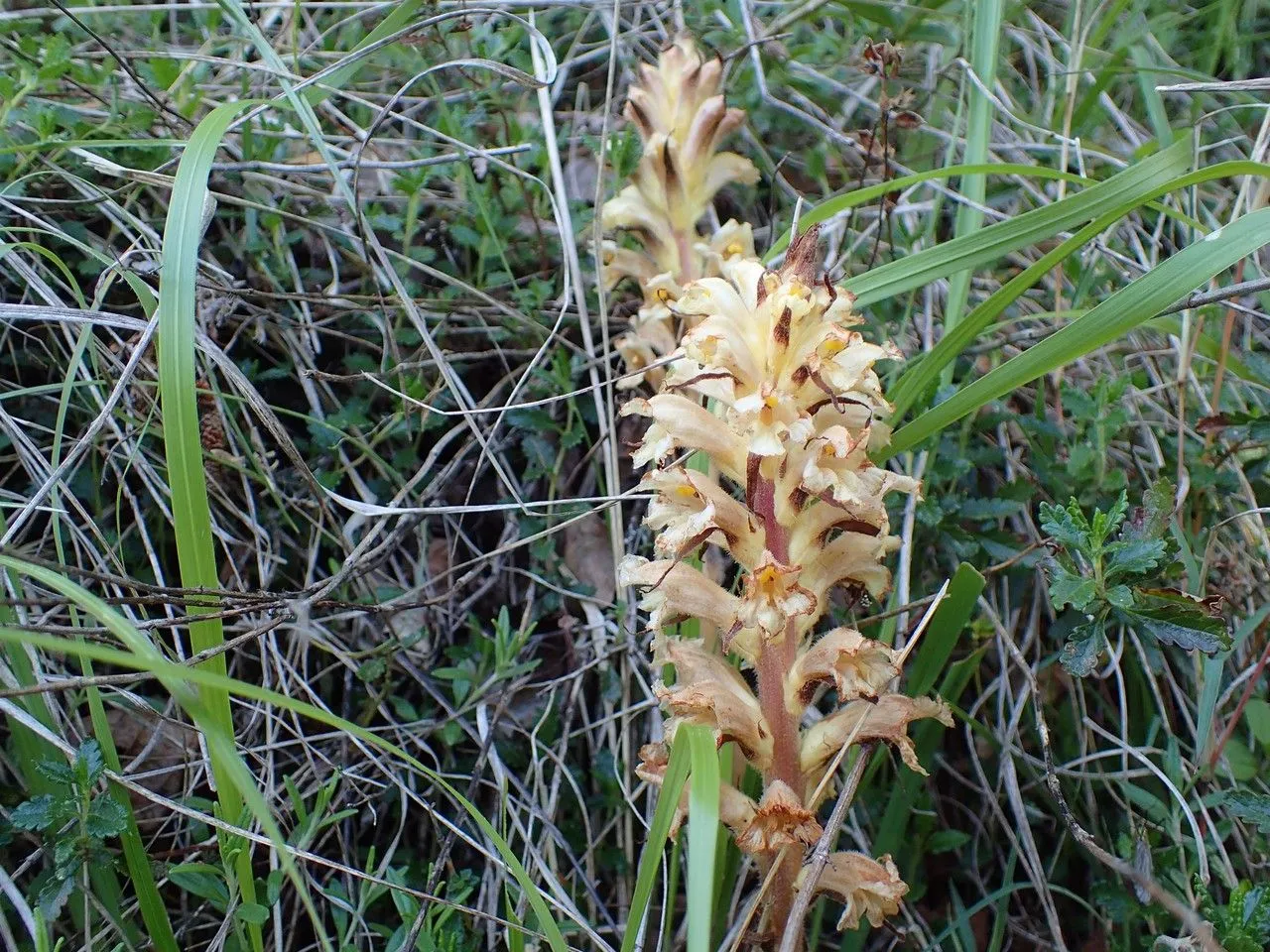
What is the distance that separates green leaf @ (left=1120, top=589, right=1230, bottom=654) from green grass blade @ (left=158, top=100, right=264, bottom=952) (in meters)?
1.67

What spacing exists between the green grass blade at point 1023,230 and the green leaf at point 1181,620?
0.75 meters

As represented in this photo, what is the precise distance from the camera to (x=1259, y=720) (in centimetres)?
215

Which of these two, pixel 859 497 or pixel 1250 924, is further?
pixel 1250 924

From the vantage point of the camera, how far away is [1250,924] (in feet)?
5.57

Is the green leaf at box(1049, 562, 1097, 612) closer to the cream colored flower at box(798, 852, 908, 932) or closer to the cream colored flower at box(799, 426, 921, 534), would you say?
the cream colored flower at box(799, 426, 921, 534)

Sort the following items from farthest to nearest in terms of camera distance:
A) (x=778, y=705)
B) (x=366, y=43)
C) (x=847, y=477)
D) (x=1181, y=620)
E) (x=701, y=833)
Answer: (x=366, y=43), (x=1181, y=620), (x=778, y=705), (x=847, y=477), (x=701, y=833)

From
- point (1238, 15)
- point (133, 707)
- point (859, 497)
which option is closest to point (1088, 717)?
point (859, 497)

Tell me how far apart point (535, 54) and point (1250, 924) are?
2.36 m

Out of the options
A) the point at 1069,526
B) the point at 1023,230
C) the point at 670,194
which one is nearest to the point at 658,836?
the point at 1069,526

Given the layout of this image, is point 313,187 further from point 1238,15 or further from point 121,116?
point 1238,15

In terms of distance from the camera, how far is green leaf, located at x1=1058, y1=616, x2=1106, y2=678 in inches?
71.9

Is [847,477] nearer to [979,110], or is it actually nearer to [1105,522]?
[1105,522]

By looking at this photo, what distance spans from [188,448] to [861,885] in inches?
54.6

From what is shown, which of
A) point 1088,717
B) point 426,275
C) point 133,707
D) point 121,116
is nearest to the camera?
point 133,707
